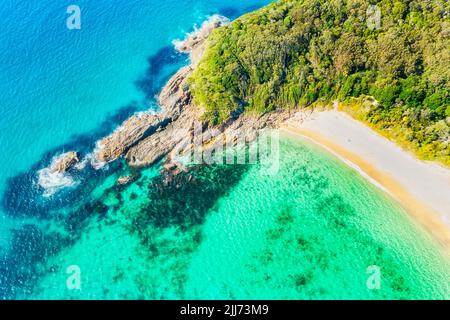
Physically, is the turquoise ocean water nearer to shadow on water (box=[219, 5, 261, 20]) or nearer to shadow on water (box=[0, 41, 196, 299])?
shadow on water (box=[0, 41, 196, 299])

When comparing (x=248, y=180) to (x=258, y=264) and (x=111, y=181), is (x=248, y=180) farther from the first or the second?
(x=111, y=181)

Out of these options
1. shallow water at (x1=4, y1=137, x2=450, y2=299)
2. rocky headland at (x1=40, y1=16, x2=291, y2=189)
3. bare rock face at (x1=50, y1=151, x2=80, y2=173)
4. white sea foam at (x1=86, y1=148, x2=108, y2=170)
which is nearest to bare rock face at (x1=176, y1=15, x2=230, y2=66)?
rocky headland at (x1=40, y1=16, x2=291, y2=189)

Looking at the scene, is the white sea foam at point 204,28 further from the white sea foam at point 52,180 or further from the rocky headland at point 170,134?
the white sea foam at point 52,180

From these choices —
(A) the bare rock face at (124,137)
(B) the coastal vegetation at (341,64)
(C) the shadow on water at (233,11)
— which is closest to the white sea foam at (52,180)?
(A) the bare rock face at (124,137)

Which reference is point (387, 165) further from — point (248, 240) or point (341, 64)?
point (248, 240)
